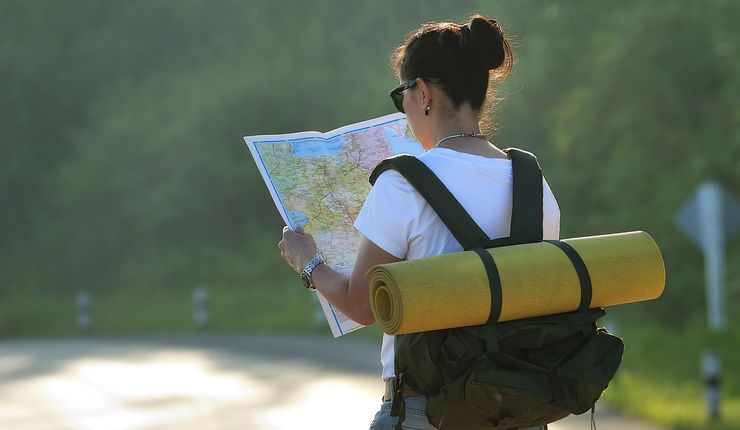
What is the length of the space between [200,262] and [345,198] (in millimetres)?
31197

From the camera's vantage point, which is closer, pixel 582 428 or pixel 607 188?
A: pixel 582 428

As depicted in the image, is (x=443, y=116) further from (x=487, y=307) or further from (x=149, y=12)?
(x=149, y=12)

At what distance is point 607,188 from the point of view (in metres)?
22.5

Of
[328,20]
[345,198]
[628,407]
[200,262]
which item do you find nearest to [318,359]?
[628,407]

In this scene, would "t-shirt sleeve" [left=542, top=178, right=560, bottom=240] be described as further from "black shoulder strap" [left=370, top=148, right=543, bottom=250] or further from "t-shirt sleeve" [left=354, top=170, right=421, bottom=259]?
"t-shirt sleeve" [left=354, top=170, right=421, bottom=259]

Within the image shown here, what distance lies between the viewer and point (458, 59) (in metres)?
3.04

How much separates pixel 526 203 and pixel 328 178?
67 centimetres

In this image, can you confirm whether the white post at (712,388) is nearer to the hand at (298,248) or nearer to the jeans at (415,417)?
the hand at (298,248)

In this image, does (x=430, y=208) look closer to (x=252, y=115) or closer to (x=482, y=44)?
(x=482, y=44)

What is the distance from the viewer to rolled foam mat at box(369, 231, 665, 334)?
2.74 metres

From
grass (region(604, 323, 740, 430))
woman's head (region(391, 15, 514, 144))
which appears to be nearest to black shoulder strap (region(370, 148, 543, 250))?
woman's head (region(391, 15, 514, 144))

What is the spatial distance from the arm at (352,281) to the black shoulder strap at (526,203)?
0.88 ft

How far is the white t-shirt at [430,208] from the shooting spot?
2.91m

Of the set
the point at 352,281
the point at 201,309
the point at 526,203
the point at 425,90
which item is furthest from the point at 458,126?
the point at 201,309
